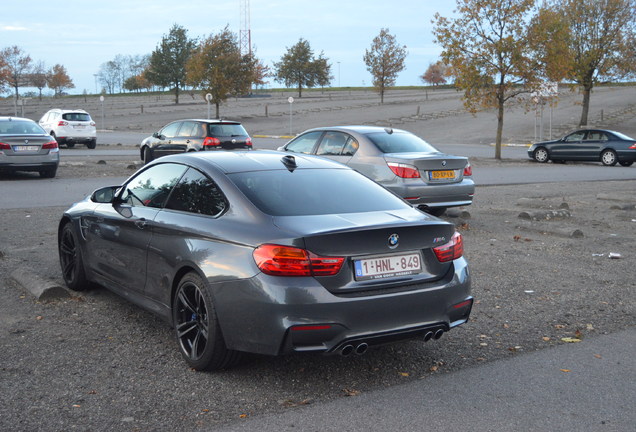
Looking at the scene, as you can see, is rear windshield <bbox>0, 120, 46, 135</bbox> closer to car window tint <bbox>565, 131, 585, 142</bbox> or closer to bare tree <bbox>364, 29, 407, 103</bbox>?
car window tint <bbox>565, 131, 585, 142</bbox>

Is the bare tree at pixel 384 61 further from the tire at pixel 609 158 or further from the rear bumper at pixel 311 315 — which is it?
the rear bumper at pixel 311 315

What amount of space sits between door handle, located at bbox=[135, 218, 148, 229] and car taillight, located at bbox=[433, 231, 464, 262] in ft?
7.27

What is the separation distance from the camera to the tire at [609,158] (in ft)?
94.2

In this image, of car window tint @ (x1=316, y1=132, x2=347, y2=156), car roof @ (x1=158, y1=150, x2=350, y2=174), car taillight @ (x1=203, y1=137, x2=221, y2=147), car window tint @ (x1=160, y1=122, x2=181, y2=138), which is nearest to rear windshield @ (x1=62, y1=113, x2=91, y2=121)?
car window tint @ (x1=160, y1=122, x2=181, y2=138)

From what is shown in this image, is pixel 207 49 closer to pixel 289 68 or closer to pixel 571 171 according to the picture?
pixel 289 68

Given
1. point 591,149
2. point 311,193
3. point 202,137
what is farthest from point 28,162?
point 591,149

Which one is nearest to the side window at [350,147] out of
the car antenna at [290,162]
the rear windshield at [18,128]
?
the car antenna at [290,162]

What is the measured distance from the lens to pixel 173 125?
22109 millimetres

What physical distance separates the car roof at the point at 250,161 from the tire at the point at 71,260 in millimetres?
1504

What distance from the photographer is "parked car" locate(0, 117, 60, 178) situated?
17.6 m

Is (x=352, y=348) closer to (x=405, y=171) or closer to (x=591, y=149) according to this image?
(x=405, y=171)

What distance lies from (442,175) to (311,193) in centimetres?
641

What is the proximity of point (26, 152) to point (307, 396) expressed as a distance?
50.9ft

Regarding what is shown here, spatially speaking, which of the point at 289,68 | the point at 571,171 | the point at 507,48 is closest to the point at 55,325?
the point at 571,171
